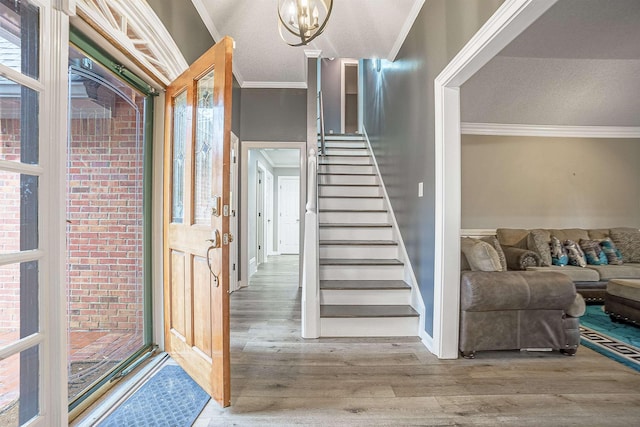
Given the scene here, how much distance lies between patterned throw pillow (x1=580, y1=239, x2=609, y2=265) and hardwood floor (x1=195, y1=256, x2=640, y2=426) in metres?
1.99

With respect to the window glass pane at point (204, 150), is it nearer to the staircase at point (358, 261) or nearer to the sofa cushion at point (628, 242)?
the staircase at point (358, 261)

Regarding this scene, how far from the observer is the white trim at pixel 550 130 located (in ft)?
14.6

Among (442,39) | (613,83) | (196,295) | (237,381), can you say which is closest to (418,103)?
(442,39)

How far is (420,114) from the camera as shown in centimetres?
264

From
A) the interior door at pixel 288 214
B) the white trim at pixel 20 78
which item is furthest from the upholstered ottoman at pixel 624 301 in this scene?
the interior door at pixel 288 214

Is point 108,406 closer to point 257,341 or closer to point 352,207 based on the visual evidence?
point 257,341

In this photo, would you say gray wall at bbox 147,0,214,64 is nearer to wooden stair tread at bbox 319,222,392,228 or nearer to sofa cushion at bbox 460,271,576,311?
wooden stair tread at bbox 319,222,392,228

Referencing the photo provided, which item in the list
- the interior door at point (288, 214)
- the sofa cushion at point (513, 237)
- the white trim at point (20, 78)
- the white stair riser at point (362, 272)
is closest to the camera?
the white trim at point (20, 78)

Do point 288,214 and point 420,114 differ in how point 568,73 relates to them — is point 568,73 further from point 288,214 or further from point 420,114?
point 288,214

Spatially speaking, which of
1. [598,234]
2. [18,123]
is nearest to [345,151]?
[598,234]

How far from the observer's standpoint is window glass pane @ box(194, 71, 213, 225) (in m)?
1.86

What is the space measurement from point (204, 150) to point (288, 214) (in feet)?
20.8

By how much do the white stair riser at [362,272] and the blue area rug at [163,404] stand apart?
1542 millimetres

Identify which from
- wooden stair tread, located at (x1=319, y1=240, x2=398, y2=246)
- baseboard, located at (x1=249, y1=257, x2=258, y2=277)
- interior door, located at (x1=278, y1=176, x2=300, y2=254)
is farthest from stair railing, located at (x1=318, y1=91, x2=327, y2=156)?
interior door, located at (x1=278, y1=176, x2=300, y2=254)
